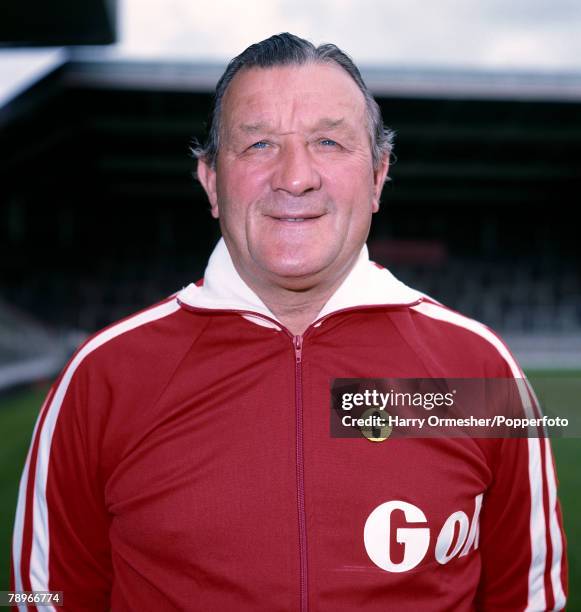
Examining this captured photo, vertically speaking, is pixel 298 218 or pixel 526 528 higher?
pixel 298 218

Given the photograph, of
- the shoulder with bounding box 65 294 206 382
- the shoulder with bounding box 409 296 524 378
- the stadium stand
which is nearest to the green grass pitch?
the shoulder with bounding box 409 296 524 378

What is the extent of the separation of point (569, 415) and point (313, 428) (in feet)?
1.86

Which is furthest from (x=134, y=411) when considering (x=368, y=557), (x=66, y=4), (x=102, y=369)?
(x=66, y=4)

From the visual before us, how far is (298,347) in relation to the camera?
4.25ft

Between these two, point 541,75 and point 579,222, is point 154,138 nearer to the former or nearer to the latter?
point 541,75

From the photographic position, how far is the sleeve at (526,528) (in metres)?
1.31

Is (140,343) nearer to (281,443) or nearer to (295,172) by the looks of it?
(281,443)

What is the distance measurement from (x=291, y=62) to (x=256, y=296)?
430 millimetres

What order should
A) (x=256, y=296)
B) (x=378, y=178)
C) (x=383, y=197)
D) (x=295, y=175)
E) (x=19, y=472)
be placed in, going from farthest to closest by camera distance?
(x=383, y=197) < (x=19, y=472) < (x=378, y=178) < (x=256, y=296) < (x=295, y=175)

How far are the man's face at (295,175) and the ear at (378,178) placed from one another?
3.7 inches

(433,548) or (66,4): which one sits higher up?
(66,4)

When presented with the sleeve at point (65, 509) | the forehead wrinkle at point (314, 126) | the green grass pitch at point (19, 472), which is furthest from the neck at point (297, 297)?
the green grass pitch at point (19, 472)

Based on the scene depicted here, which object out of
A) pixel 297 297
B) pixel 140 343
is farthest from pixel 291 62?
pixel 140 343

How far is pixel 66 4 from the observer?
5090 millimetres
